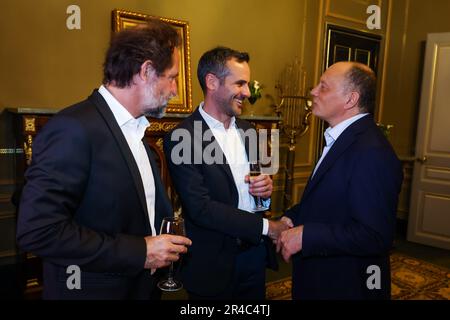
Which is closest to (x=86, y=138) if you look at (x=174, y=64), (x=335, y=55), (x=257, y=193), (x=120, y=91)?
(x=120, y=91)

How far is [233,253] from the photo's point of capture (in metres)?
1.83

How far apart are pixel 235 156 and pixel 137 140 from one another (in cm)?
70

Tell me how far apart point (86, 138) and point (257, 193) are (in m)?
0.89

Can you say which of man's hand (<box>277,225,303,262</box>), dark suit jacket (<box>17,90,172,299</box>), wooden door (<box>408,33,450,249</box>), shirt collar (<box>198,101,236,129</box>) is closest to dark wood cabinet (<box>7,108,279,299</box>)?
shirt collar (<box>198,101,236,129</box>)

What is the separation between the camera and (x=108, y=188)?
1182 millimetres

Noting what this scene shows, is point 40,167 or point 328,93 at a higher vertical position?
point 328,93

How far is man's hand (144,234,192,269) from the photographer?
119 cm

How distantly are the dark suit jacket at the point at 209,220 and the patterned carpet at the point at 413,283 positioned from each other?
1345mm

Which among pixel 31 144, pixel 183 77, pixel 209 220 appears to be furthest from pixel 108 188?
pixel 183 77

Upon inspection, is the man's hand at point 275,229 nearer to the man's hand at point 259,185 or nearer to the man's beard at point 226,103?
the man's hand at point 259,185

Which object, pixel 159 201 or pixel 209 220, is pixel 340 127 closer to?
pixel 209 220

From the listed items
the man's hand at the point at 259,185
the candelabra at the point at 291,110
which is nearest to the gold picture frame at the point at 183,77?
the candelabra at the point at 291,110
